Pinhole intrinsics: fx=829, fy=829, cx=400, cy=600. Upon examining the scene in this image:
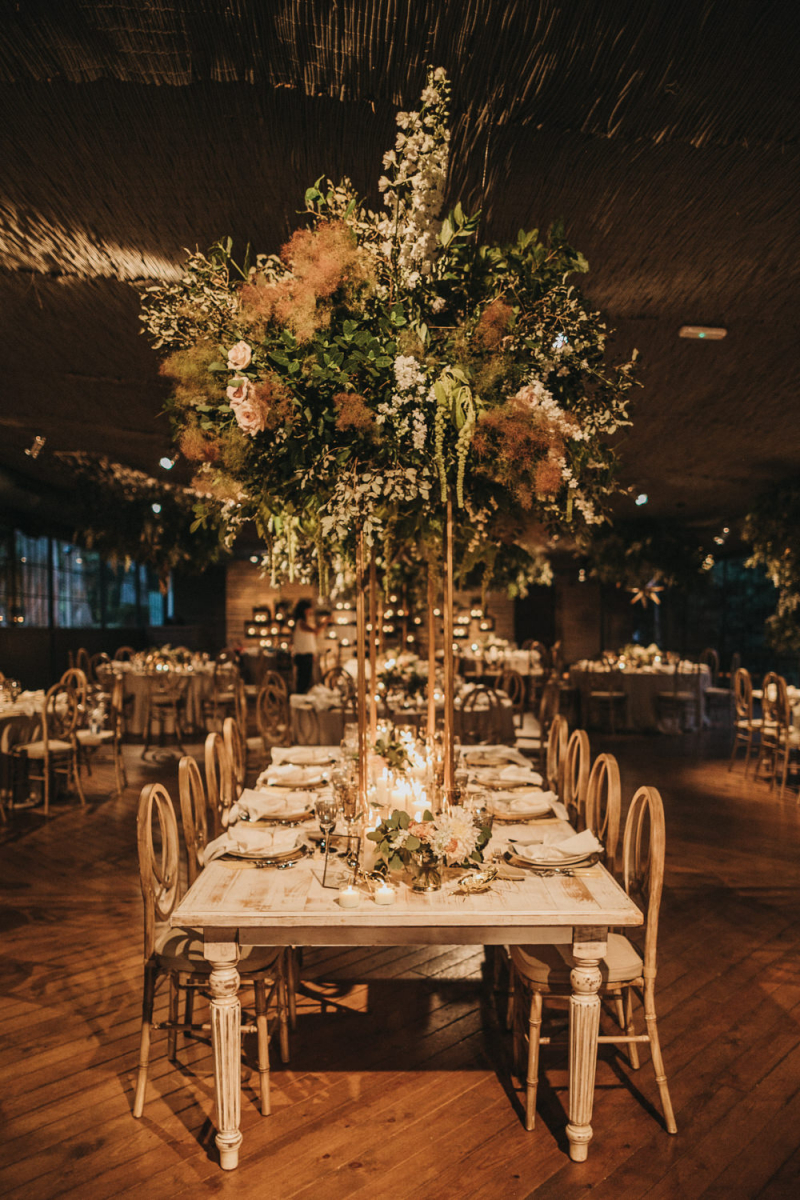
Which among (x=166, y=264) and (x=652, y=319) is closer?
(x=166, y=264)

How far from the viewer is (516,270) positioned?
8.57ft

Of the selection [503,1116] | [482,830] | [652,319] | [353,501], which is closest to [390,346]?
[353,501]

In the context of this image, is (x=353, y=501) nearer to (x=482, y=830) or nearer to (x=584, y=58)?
(x=482, y=830)

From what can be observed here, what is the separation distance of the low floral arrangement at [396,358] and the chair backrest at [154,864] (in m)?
1.11

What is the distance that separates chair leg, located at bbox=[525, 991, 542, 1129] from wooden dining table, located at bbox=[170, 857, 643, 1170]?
0.15 metres

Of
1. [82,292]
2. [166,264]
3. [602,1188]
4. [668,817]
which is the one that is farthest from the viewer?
[668,817]

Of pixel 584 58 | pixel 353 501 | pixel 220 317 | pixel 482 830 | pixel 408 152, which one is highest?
pixel 584 58

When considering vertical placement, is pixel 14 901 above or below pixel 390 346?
below

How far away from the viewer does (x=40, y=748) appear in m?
6.66

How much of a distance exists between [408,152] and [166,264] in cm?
193

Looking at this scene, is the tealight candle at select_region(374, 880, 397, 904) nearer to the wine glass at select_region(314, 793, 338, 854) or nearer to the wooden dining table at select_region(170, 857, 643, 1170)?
the wooden dining table at select_region(170, 857, 643, 1170)

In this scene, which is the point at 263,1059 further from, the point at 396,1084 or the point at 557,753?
the point at 557,753

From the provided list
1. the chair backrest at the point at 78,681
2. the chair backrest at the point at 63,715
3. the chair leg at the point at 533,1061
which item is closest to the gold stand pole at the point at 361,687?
the chair leg at the point at 533,1061

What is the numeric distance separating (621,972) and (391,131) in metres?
2.96
